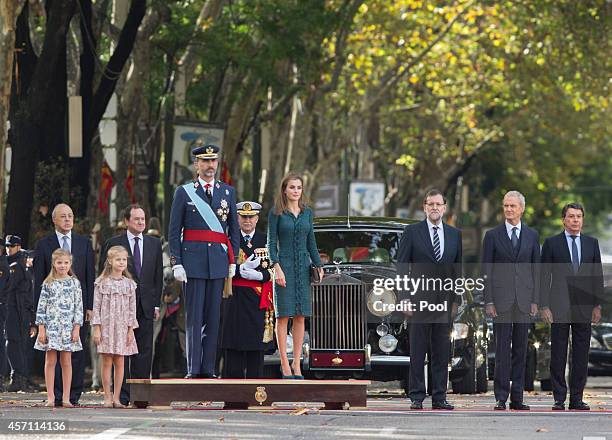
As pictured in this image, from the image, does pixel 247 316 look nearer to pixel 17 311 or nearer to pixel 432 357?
pixel 432 357

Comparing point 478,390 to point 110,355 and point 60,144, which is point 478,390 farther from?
point 60,144

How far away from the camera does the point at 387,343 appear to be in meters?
19.4

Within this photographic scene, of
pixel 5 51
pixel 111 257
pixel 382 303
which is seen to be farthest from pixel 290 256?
pixel 5 51

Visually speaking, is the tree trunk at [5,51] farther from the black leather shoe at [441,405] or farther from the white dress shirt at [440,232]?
the black leather shoe at [441,405]

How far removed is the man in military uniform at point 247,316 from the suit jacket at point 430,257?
1.47 metres

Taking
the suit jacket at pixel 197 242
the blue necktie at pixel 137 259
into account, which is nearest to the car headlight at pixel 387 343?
the blue necktie at pixel 137 259

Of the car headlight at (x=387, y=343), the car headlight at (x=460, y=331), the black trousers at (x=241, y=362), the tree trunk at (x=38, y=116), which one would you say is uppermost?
the tree trunk at (x=38, y=116)

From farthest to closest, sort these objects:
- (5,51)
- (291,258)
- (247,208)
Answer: (5,51) < (247,208) < (291,258)

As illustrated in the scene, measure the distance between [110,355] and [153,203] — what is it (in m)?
16.7

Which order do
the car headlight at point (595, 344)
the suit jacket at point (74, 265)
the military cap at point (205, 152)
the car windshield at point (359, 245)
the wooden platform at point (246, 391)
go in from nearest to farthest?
the wooden platform at point (246, 391) → the military cap at point (205, 152) → the suit jacket at point (74, 265) → the car windshield at point (359, 245) → the car headlight at point (595, 344)

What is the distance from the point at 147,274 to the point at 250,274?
973mm

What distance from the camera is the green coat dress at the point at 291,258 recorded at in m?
16.1

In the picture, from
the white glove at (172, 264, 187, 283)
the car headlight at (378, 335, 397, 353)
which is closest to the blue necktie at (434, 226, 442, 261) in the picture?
the white glove at (172, 264, 187, 283)

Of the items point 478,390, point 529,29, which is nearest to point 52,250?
A: point 478,390
